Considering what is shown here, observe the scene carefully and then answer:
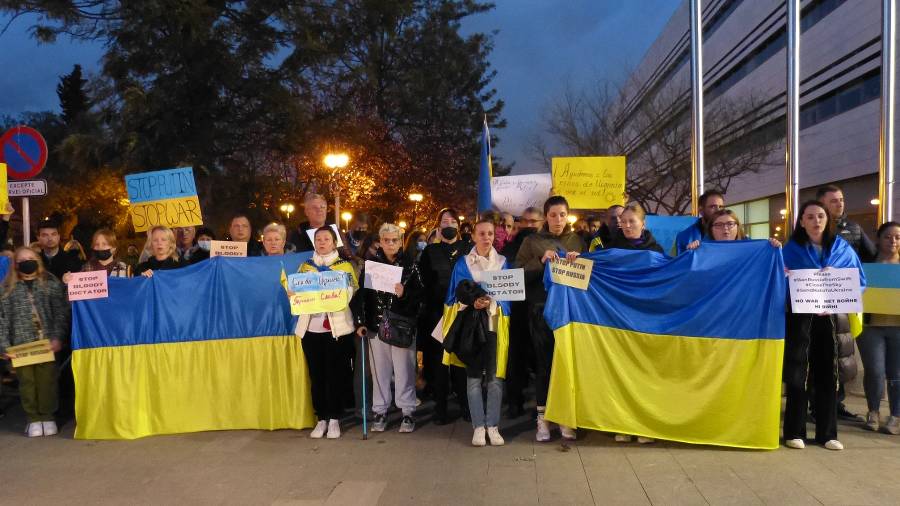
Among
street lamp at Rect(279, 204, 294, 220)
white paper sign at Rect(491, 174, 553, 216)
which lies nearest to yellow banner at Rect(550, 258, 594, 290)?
white paper sign at Rect(491, 174, 553, 216)

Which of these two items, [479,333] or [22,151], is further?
→ [22,151]

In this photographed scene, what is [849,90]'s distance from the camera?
28.6 meters

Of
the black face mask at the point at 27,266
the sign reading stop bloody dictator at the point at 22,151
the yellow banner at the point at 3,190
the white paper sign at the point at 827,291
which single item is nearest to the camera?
the white paper sign at the point at 827,291

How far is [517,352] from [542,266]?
1.15 m

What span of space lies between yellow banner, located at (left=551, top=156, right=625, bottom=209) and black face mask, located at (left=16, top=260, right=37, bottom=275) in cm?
584

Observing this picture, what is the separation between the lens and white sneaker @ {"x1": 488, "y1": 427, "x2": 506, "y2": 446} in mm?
5611

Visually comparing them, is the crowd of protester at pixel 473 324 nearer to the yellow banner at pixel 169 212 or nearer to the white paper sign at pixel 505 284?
the white paper sign at pixel 505 284

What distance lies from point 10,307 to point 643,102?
2274cm

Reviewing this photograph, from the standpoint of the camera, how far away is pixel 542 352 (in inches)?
233

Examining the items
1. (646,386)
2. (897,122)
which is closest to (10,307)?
(646,386)

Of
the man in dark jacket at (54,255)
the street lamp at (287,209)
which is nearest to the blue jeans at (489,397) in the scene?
the man in dark jacket at (54,255)

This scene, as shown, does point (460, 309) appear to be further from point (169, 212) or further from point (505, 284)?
point (169, 212)

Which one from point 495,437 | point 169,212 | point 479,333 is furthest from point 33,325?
point 495,437

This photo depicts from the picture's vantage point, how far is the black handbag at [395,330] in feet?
19.8
